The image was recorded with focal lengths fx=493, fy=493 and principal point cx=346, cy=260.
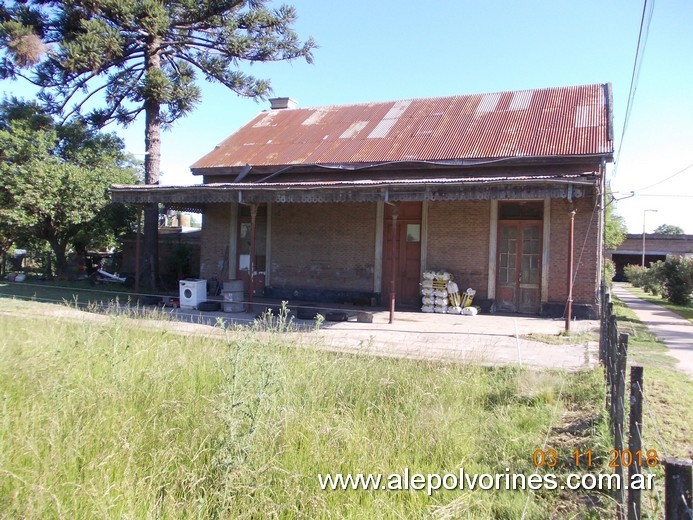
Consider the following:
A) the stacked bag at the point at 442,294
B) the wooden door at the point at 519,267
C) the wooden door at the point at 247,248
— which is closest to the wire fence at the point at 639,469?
the stacked bag at the point at 442,294

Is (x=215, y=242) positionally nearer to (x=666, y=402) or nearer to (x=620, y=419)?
(x=666, y=402)

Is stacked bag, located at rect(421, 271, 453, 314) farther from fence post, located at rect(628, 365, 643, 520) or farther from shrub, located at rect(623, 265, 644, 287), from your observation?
shrub, located at rect(623, 265, 644, 287)

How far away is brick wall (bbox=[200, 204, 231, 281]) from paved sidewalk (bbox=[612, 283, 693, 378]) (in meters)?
13.3

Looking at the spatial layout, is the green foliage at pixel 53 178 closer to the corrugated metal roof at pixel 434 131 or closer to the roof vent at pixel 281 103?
the corrugated metal roof at pixel 434 131

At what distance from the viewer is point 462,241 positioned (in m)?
14.4

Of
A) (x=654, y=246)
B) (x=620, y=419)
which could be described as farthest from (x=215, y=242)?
(x=654, y=246)

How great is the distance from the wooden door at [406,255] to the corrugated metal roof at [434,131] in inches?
69.2

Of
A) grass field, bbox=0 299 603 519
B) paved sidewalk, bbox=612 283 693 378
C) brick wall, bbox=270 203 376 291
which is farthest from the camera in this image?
brick wall, bbox=270 203 376 291

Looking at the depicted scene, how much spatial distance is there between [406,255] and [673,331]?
7248 mm

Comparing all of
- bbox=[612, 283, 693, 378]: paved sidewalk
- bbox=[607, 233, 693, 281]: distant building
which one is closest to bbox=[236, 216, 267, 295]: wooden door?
bbox=[612, 283, 693, 378]: paved sidewalk

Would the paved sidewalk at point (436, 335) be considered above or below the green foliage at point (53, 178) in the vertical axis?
below

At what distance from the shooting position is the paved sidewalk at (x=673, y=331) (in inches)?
338

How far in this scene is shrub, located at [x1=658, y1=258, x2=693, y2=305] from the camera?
2075 cm

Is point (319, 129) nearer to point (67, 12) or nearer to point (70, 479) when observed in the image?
point (67, 12)
